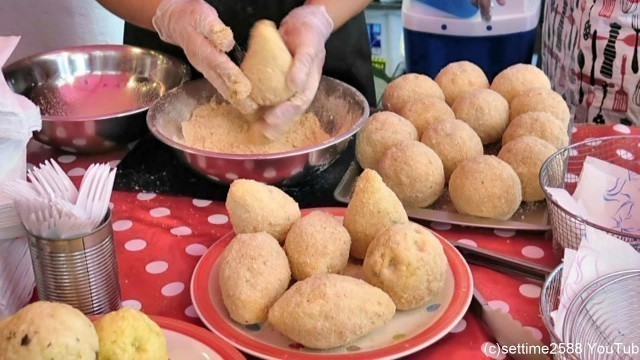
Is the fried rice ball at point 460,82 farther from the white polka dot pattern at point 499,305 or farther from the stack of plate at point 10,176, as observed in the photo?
the stack of plate at point 10,176

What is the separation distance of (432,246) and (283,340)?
0.64ft

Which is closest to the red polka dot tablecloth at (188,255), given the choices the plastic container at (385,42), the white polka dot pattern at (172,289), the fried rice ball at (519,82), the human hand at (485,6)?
the white polka dot pattern at (172,289)

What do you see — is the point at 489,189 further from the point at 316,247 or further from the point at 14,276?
the point at 14,276

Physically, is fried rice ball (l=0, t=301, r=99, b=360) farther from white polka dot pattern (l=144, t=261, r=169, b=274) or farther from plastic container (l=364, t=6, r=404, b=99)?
plastic container (l=364, t=6, r=404, b=99)

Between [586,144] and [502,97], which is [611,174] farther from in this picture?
[502,97]

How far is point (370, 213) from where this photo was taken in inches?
33.5

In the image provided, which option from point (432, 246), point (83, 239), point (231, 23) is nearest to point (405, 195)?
point (432, 246)

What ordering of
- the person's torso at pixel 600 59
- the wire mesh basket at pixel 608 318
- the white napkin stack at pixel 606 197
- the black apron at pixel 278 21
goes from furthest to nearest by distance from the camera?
the person's torso at pixel 600 59 → the black apron at pixel 278 21 → the white napkin stack at pixel 606 197 → the wire mesh basket at pixel 608 318

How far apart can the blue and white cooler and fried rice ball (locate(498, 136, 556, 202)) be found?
1.11 m

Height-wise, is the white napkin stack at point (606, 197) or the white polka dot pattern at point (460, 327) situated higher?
the white napkin stack at point (606, 197)

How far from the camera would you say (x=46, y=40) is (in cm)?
218

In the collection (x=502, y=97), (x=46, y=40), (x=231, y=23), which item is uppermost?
(x=231, y=23)

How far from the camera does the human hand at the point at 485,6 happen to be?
204 centimetres

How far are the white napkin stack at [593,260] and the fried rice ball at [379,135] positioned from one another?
1.24 feet
